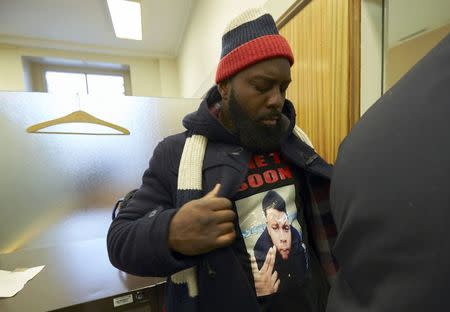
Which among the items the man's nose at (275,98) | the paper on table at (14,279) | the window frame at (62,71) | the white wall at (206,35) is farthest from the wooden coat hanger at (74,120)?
the window frame at (62,71)

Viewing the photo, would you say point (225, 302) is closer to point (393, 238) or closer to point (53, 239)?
point (393, 238)

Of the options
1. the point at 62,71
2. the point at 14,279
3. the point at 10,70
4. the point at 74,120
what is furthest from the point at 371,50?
the point at 62,71

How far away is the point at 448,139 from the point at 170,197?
53cm

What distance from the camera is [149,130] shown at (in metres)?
1.55

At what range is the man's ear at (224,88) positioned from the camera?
0.66 meters

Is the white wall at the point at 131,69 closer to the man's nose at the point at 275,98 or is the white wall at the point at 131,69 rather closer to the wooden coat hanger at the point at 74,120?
the wooden coat hanger at the point at 74,120

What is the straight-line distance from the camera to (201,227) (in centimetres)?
46

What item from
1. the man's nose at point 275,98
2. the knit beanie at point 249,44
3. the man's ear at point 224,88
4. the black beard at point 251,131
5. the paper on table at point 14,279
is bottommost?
the paper on table at point 14,279

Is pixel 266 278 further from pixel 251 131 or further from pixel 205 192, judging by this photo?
pixel 251 131

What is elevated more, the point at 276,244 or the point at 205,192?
the point at 205,192

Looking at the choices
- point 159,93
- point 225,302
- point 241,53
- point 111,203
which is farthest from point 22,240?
point 159,93

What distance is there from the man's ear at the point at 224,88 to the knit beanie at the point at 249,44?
0.02m

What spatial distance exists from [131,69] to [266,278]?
3.70 metres

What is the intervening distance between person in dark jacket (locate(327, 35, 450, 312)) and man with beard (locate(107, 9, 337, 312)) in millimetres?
296
